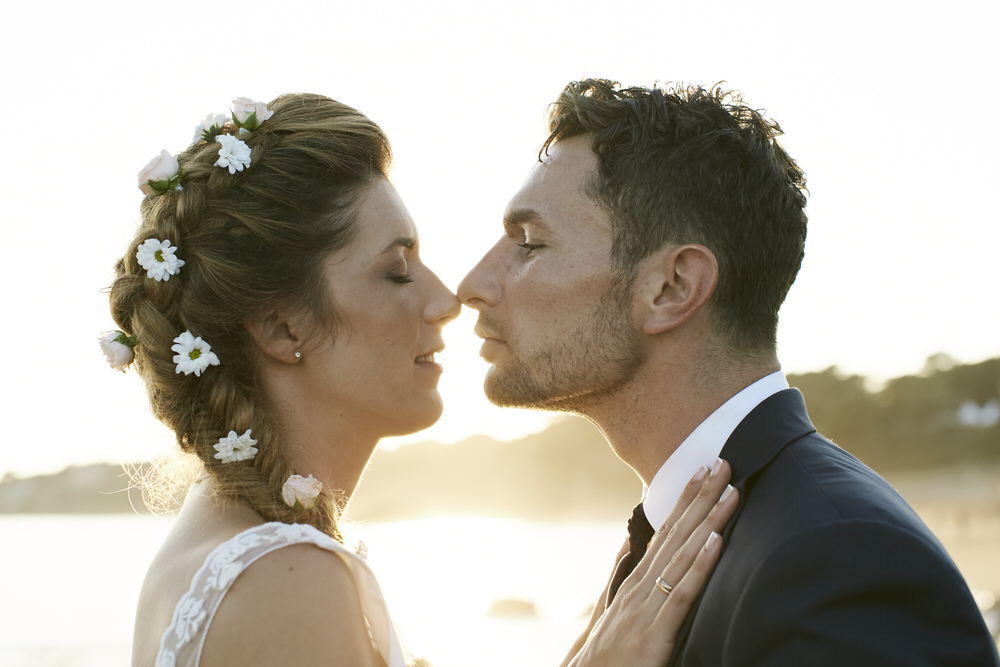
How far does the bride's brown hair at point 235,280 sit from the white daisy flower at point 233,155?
1.7 inches

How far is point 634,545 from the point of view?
3.36 m

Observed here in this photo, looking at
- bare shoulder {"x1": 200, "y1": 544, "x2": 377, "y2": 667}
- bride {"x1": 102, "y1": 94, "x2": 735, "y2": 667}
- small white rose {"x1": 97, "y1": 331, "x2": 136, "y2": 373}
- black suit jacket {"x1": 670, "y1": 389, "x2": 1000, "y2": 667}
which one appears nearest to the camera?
black suit jacket {"x1": 670, "y1": 389, "x2": 1000, "y2": 667}

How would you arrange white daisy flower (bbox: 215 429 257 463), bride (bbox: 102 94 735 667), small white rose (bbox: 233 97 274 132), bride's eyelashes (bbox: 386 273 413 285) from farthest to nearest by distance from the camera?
bride's eyelashes (bbox: 386 273 413 285), small white rose (bbox: 233 97 274 132), white daisy flower (bbox: 215 429 257 463), bride (bbox: 102 94 735 667)

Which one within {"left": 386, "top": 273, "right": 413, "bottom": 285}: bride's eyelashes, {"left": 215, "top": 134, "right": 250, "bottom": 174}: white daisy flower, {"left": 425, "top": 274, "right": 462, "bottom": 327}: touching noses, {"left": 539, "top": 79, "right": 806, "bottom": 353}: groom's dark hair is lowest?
{"left": 425, "top": 274, "right": 462, "bottom": 327}: touching noses

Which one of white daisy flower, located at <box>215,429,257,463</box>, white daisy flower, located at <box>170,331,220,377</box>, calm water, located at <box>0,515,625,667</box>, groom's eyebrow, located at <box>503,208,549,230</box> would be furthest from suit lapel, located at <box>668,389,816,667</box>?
white daisy flower, located at <box>170,331,220,377</box>

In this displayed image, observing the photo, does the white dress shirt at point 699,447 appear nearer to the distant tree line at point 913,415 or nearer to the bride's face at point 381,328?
the bride's face at point 381,328

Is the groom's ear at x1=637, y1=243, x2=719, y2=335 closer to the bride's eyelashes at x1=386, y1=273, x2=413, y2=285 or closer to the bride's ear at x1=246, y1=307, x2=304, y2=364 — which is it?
the bride's eyelashes at x1=386, y1=273, x2=413, y2=285

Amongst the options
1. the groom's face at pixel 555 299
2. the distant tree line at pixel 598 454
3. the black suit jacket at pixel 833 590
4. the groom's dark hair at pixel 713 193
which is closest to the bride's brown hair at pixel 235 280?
the groom's face at pixel 555 299

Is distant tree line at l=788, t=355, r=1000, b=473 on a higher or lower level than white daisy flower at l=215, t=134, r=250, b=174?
lower

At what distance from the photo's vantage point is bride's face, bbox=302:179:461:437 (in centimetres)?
352

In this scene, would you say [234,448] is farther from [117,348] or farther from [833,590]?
[833,590]

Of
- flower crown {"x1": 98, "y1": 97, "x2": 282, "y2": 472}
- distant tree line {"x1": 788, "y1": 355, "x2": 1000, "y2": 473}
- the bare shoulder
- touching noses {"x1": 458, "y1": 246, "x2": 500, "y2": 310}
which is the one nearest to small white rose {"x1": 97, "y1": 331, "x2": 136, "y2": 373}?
flower crown {"x1": 98, "y1": 97, "x2": 282, "y2": 472}

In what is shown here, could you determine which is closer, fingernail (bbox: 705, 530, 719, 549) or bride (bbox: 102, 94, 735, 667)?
fingernail (bbox: 705, 530, 719, 549)

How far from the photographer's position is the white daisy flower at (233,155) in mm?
3375
